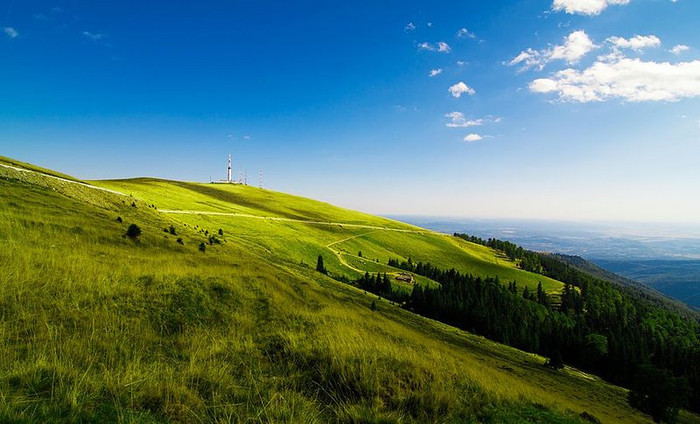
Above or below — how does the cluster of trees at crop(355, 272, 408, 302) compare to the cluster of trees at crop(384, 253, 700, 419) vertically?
above

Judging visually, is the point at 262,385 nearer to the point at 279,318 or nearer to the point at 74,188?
the point at 279,318

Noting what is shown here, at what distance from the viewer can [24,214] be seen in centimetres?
2584

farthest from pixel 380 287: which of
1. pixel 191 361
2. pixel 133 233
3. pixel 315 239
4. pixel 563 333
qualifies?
pixel 191 361

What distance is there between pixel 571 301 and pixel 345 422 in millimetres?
190944

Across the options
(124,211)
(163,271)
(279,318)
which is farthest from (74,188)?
(279,318)

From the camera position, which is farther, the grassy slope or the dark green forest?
the grassy slope

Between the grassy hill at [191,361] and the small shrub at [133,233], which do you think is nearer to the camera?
the grassy hill at [191,361]

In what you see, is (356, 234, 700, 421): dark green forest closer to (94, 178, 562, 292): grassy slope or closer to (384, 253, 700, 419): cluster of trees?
(384, 253, 700, 419): cluster of trees

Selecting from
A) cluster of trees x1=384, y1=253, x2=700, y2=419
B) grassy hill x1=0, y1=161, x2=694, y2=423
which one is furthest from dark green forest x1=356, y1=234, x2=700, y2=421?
grassy hill x1=0, y1=161, x2=694, y2=423

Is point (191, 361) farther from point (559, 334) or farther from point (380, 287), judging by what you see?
point (559, 334)

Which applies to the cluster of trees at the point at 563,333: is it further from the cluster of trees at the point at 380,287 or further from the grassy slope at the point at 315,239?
the grassy slope at the point at 315,239

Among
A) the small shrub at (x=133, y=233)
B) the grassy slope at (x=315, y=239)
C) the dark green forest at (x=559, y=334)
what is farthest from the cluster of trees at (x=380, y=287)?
the small shrub at (x=133, y=233)

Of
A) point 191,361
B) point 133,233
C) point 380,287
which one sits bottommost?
point 380,287

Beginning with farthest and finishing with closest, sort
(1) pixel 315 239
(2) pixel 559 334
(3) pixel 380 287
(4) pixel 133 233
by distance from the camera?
1. (1) pixel 315 239
2. (2) pixel 559 334
3. (3) pixel 380 287
4. (4) pixel 133 233
